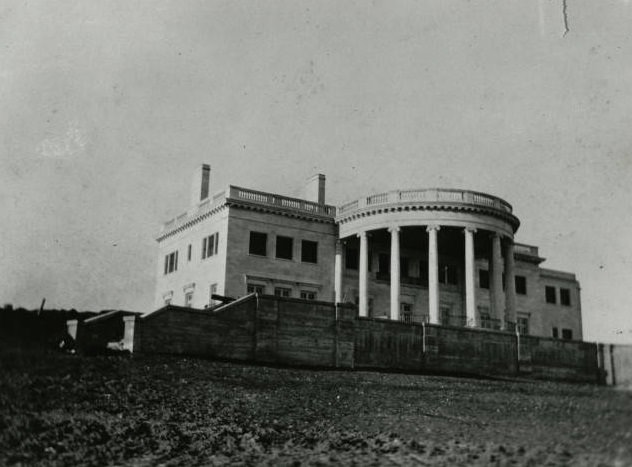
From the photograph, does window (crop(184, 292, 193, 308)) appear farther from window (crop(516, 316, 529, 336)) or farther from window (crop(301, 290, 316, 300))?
window (crop(516, 316, 529, 336))

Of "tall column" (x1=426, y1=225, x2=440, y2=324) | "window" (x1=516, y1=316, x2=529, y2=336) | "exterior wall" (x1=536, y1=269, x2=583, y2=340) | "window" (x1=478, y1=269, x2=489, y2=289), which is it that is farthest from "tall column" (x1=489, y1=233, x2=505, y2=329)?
"exterior wall" (x1=536, y1=269, x2=583, y2=340)

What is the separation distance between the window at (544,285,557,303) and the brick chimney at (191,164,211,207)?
96.3 feet

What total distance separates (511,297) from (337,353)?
2234 cm

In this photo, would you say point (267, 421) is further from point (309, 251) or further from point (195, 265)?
point (195, 265)

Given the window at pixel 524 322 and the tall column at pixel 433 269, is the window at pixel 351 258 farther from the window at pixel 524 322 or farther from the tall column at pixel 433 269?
the window at pixel 524 322

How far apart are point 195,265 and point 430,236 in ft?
50.7

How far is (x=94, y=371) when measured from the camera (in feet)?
61.6

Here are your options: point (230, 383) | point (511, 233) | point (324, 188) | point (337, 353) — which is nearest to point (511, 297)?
point (511, 233)

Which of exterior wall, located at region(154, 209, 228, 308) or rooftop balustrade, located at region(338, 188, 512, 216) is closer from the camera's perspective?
exterior wall, located at region(154, 209, 228, 308)

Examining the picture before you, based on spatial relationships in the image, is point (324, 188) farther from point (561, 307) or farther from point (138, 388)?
A: point (138, 388)

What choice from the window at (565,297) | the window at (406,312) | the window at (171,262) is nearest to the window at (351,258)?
the window at (406,312)

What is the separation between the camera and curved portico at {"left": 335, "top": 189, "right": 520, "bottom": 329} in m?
43.7

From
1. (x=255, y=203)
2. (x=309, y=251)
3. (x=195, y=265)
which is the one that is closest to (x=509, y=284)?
(x=309, y=251)

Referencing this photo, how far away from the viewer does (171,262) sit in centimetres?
5047
